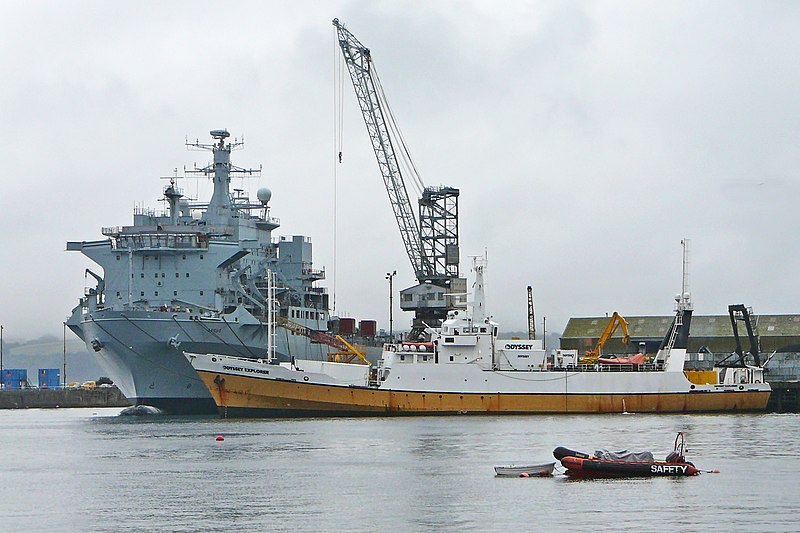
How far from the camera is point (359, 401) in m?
75.0

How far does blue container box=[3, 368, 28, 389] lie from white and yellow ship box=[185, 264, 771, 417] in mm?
61400

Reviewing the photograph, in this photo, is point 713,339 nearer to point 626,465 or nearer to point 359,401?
point 359,401

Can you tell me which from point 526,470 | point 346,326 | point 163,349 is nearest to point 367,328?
point 346,326

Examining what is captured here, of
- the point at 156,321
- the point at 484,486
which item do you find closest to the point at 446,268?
the point at 156,321

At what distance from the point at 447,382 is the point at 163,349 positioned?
836 inches

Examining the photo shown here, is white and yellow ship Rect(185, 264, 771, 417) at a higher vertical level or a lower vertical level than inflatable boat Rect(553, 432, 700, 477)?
higher

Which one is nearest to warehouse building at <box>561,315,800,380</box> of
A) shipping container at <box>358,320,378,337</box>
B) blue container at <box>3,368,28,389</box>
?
shipping container at <box>358,320,378,337</box>

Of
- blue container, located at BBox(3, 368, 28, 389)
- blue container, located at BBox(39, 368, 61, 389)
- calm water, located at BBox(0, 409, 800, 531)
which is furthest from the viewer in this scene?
blue container, located at BBox(39, 368, 61, 389)

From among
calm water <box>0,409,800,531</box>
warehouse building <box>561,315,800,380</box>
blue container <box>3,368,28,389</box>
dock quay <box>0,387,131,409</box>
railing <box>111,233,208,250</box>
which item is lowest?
calm water <box>0,409,800,531</box>

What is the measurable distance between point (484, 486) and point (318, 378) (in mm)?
32927

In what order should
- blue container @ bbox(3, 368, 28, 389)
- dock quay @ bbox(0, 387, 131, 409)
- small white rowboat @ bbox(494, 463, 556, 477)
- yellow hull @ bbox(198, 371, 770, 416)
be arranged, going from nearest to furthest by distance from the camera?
1. small white rowboat @ bbox(494, 463, 556, 477)
2. yellow hull @ bbox(198, 371, 770, 416)
3. dock quay @ bbox(0, 387, 131, 409)
4. blue container @ bbox(3, 368, 28, 389)

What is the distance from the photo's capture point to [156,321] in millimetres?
85812

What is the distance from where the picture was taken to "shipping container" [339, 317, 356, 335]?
108 meters

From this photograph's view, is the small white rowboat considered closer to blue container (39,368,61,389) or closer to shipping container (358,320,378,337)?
shipping container (358,320,378,337)
